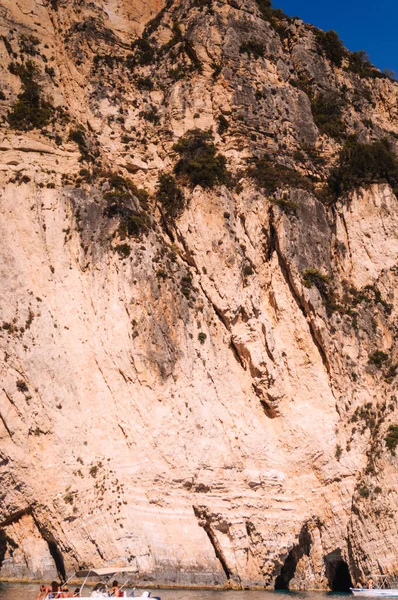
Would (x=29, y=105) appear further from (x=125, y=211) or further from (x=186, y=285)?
(x=186, y=285)

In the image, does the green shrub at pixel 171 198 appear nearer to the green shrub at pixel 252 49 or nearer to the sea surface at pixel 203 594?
the green shrub at pixel 252 49

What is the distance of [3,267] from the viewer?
3338 centimetres

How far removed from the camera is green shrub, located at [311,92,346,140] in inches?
1795

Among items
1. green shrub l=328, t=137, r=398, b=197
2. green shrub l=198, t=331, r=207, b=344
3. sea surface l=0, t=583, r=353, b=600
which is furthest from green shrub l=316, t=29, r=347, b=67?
sea surface l=0, t=583, r=353, b=600

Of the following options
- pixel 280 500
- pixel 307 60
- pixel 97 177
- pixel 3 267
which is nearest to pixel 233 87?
pixel 307 60

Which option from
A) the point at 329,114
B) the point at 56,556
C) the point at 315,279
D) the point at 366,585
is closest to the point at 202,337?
the point at 315,279

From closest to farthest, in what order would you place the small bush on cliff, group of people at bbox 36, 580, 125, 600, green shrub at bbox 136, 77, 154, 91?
group of people at bbox 36, 580, 125, 600
the small bush on cliff
green shrub at bbox 136, 77, 154, 91

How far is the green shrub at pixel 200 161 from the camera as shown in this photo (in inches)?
1543

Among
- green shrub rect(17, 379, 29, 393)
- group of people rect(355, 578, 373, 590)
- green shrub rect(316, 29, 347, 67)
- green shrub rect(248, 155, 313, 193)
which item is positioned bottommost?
group of people rect(355, 578, 373, 590)

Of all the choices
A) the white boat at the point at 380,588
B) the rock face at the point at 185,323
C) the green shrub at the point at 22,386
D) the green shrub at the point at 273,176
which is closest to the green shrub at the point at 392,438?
the rock face at the point at 185,323

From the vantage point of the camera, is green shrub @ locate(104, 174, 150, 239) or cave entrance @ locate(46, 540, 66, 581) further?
green shrub @ locate(104, 174, 150, 239)

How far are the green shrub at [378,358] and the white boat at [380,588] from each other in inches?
411

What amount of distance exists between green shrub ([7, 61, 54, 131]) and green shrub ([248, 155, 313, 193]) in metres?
11.8

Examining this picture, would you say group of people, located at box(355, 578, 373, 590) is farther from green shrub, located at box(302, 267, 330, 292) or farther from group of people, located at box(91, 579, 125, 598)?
green shrub, located at box(302, 267, 330, 292)
